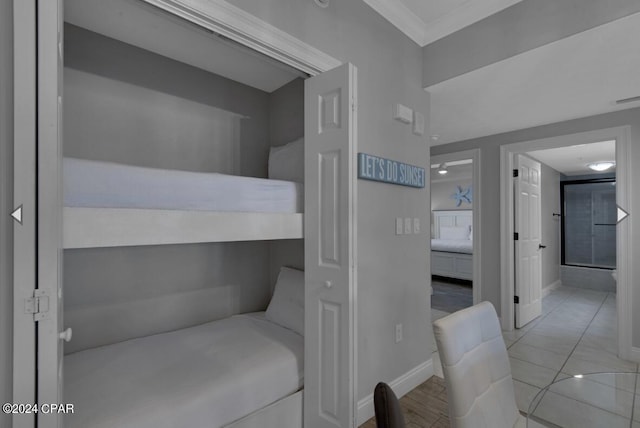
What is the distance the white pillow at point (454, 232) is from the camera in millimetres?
7205

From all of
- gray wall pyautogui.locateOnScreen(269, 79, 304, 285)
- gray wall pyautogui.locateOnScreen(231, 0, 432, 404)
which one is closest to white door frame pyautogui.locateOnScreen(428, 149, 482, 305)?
gray wall pyautogui.locateOnScreen(231, 0, 432, 404)

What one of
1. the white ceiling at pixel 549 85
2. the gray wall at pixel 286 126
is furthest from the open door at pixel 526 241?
the gray wall at pixel 286 126

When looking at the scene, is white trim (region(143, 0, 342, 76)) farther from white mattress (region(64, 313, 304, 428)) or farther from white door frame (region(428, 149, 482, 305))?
white door frame (region(428, 149, 482, 305))

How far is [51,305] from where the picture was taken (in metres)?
0.80

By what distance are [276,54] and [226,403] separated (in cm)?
176

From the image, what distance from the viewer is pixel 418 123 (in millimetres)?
2373

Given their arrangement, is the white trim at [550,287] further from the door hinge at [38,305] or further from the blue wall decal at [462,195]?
the door hinge at [38,305]

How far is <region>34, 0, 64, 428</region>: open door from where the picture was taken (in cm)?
77

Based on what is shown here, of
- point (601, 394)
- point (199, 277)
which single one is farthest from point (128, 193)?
point (601, 394)

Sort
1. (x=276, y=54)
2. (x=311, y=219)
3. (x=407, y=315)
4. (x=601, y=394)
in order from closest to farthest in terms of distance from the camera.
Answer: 1. (x=601, y=394)
2. (x=276, y=54)
3. (x=311, y=219)
4. (x=407, y=315)

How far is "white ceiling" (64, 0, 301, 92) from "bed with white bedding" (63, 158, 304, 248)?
2.31ft

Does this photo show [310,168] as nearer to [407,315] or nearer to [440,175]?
[407,315]

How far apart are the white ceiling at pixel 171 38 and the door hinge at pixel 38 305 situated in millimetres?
1157

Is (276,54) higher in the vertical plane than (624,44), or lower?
A: lower
